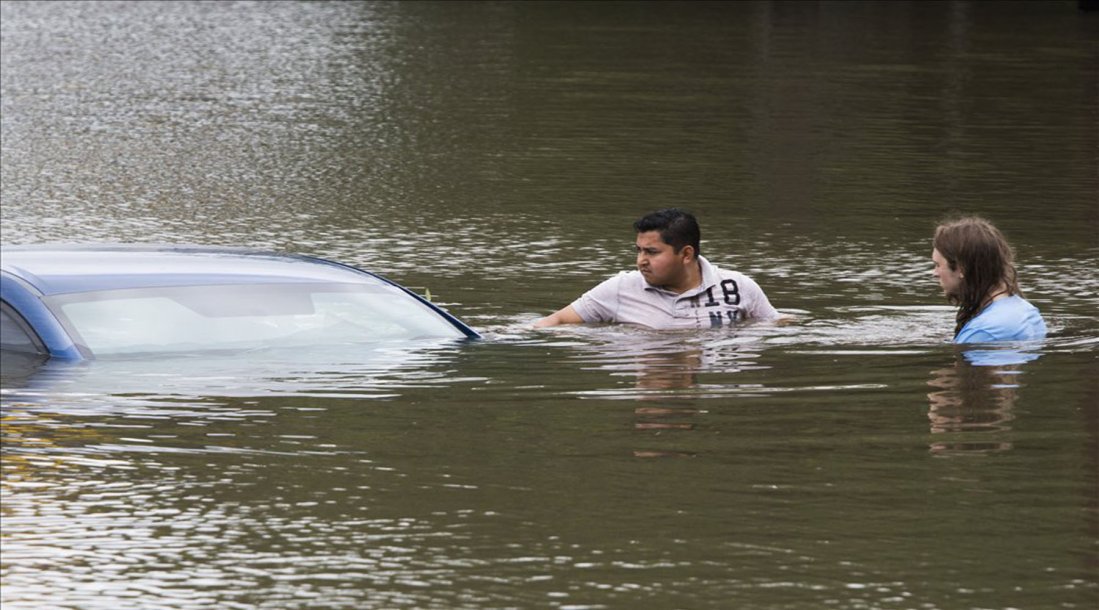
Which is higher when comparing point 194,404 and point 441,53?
point 441,53

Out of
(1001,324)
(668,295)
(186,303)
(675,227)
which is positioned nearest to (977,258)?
(1001,324)

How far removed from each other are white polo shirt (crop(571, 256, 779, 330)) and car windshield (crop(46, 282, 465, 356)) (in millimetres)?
1931

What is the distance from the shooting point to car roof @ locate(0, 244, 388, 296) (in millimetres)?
8539

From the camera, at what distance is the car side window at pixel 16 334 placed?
8.34 metres

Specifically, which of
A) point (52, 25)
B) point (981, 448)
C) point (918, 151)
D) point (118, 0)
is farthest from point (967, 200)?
point (118, 0)

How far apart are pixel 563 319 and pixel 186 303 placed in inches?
112

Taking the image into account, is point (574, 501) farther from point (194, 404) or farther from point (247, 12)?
point (247, 12)

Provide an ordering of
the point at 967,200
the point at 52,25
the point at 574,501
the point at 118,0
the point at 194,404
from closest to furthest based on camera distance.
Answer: the point at 574,501, the point at 194,404, the point at 967,200, the point at 52,25, the point at 118,0

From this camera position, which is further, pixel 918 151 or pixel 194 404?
pixel 918 151

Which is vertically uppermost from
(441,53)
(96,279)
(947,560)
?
(441,53)

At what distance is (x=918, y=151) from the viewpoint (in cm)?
2044

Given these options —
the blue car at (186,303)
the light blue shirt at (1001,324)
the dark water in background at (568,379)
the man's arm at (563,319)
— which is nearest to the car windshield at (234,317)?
the blue car at (186,303)

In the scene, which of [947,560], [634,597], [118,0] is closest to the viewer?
[634,597]

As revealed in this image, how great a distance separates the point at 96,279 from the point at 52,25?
32576 millimetres
